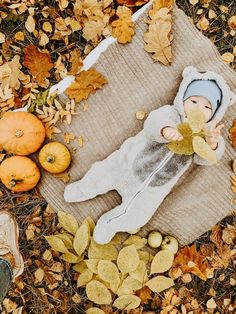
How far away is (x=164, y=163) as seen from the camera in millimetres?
2715

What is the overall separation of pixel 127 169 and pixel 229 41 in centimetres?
109

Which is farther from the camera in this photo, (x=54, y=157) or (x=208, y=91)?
(x=54, y=157)

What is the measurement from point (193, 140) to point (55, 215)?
100cm

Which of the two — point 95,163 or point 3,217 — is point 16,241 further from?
point 95,163

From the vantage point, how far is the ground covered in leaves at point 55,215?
3033mm

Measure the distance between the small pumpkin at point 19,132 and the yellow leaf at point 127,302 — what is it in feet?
3.19

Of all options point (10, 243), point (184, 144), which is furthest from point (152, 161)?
point (10, 243)

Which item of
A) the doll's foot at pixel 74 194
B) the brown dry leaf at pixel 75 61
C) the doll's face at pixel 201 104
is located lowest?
the doll's foot at pixel 74 194

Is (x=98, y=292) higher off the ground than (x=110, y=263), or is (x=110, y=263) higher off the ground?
(x=110, y=263)

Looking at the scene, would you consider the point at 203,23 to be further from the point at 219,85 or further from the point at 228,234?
the point at 228,234

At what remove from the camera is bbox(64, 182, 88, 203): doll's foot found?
288cm

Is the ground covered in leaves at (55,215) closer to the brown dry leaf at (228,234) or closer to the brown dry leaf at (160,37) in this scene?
the brown dry leaf at (228,234)

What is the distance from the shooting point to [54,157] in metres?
2.81

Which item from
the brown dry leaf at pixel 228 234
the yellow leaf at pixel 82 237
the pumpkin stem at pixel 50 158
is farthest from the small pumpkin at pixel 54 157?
the brown dry leaf at pixel 228 234
